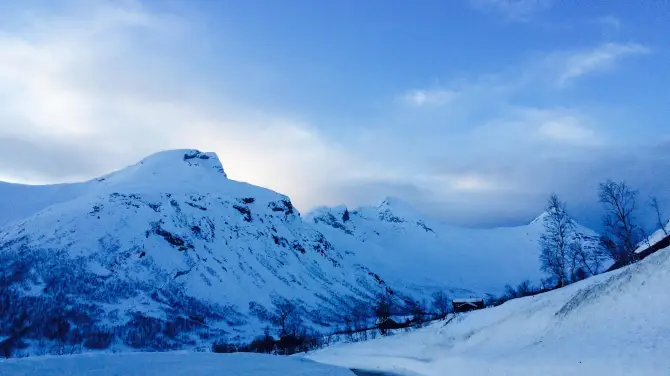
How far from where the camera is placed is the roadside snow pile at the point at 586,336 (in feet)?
66.9

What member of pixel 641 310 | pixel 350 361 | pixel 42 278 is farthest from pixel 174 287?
pixel 641 310

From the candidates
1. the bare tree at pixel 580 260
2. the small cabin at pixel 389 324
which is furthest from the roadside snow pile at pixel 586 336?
the small cabin at pixel 389 324

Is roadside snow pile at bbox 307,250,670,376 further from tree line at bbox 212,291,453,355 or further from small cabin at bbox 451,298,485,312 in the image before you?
small cabin at bbox 451,298,485,312

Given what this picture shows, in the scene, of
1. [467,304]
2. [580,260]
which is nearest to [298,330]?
[467,304]

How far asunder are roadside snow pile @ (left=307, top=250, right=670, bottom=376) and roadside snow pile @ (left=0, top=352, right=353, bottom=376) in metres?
11.4

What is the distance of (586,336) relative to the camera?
2500cm

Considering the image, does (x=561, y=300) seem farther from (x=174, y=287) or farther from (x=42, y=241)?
(x=42, y=241)

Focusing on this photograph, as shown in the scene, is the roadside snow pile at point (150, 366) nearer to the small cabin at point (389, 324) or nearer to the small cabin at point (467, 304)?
the small cabin at point (389, 324)

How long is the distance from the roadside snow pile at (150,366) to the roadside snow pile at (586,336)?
11.4 meters

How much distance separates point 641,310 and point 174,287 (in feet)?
640

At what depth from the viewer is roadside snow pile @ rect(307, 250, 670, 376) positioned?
2041 centimetres

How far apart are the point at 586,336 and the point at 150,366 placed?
25174mm

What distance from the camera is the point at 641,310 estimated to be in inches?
913

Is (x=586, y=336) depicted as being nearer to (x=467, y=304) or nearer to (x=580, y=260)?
(x=580, y=260)
